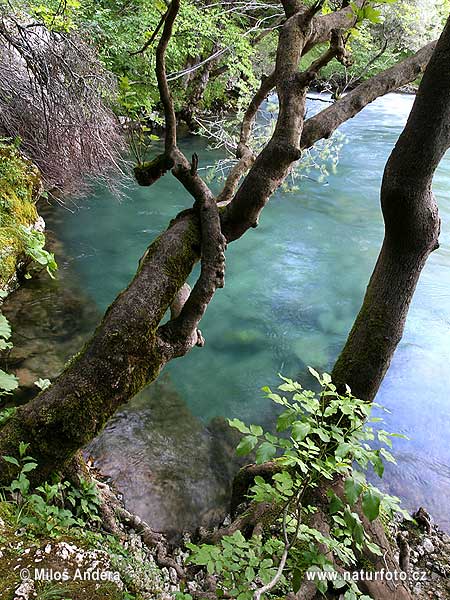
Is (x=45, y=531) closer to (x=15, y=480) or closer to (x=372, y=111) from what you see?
(x=15, y=480)

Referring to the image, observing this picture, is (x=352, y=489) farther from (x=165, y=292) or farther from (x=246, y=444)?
(x=165, y=292)

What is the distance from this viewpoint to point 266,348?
6.71 m

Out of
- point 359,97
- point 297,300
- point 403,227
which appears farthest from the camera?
point 297,300

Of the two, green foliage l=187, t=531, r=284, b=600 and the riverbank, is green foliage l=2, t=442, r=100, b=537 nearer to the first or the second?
the riverbank

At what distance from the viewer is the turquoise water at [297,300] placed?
18.0ft

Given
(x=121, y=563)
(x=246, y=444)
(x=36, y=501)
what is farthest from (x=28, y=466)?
(x=246, y=444)

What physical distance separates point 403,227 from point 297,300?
5.51 metres

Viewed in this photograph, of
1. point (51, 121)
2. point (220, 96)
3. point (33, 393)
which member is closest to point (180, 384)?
point (33, 393)

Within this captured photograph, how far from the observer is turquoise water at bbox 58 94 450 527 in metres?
5.49

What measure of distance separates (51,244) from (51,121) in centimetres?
280

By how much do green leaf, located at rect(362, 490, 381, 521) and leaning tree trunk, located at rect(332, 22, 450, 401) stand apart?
154cm

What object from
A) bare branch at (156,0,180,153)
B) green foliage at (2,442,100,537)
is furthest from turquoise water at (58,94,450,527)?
bare branch at (156,0,180,153)

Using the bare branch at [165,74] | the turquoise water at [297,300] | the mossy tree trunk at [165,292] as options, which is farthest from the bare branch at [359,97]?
the turquoise water at [297,300]

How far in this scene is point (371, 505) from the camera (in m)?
1.46
